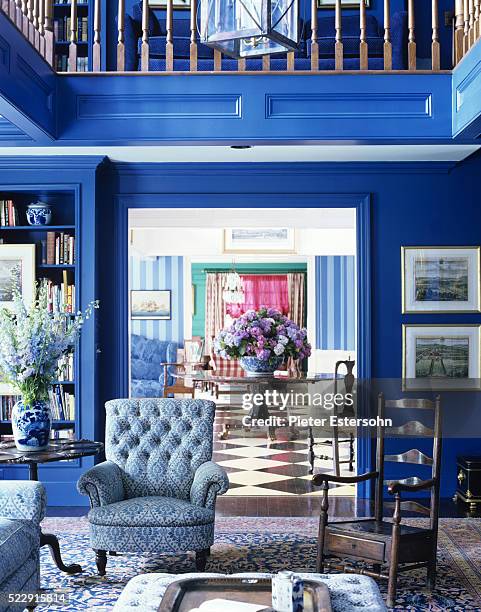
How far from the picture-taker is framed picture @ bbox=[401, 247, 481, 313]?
23.8 feet

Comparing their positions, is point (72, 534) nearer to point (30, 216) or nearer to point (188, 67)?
point (30, 216)

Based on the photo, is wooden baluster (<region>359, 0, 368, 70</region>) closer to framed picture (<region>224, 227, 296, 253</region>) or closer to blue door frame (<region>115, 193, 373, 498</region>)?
blue door frame (<region>115, 193, 373, 498</region>)

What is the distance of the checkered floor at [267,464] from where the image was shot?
7574 mm

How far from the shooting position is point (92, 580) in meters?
4.83

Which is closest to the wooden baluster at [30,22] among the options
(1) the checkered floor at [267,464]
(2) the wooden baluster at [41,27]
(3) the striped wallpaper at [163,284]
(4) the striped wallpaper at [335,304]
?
(2) the wooden baluster at [41,27]

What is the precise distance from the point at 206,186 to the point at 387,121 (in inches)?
72.5

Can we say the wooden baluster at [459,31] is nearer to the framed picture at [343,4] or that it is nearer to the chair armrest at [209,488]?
the framed picture at [343,4]

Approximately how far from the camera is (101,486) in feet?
16.1

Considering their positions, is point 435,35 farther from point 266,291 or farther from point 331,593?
point 266,291

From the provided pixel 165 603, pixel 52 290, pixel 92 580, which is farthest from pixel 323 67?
pixel 165 603

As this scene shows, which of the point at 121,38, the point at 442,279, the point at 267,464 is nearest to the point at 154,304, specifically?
the point at 267,464

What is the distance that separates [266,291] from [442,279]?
10548 millimetres

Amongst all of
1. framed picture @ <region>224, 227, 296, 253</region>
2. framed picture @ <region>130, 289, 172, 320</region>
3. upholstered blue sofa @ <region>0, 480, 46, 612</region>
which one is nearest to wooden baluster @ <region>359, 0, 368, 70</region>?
upholstered blue sofa @ <region>0, 480, 46, 612</region>

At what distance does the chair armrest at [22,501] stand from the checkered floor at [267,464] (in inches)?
129
